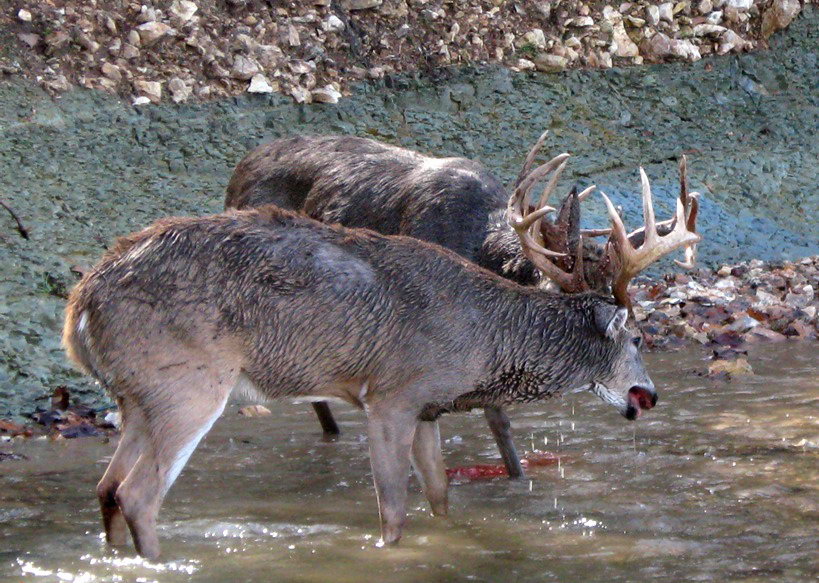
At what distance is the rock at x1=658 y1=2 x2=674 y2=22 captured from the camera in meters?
15.2

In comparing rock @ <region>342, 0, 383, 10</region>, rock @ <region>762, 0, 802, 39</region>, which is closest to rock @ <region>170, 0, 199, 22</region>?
rock @ <region>342, 0, 383, 10</region>

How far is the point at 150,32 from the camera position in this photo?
12539mm

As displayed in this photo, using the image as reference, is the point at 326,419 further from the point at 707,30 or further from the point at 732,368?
the point at 707,30

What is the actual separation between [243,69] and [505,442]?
6.37 meters

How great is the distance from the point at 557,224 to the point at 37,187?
16.5ft

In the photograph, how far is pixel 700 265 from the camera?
1310 centimetres

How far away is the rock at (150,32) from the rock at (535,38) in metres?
3.97

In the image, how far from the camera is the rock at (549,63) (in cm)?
1435

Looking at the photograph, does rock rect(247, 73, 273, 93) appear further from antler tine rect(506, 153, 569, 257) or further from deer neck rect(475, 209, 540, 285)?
antler tine rect(506, 153, 569, 257)

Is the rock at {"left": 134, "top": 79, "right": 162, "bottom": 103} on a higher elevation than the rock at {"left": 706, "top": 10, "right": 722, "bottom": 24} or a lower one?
lower

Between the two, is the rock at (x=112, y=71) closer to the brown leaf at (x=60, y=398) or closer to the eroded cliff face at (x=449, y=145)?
the eroded cliff face at (x=449, y=145)

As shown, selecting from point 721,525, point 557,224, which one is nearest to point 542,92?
point 557,224

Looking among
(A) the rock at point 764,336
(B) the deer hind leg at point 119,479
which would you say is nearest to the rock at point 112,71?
(A) the rock at point 764,336

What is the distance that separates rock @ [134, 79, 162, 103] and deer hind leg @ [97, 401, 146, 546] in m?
6.47
